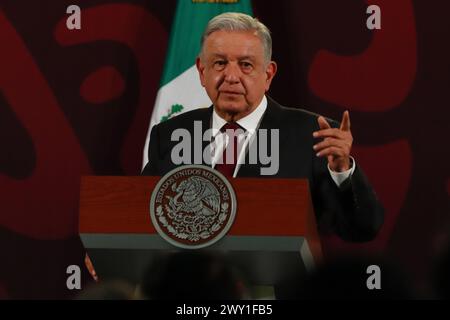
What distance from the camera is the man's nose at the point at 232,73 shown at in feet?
17.7

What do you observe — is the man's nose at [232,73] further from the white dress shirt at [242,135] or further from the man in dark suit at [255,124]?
the white dress shirt at [242,135]

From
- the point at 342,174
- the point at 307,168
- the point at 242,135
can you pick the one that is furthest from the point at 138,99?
the point at 342,174

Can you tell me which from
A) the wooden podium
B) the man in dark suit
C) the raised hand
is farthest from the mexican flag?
the wooden podium

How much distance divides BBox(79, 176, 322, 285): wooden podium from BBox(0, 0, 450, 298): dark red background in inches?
75.8

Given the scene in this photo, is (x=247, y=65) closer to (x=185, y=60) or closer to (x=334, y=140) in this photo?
(x=185, y=60)

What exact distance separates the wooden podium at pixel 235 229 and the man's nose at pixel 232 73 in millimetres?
Answer: 1248

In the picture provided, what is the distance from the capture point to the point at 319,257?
4797mm

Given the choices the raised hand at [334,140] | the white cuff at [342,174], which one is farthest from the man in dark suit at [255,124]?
the raised hand at [334,140]

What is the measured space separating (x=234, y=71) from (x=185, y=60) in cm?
74

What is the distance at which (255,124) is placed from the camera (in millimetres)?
5582
